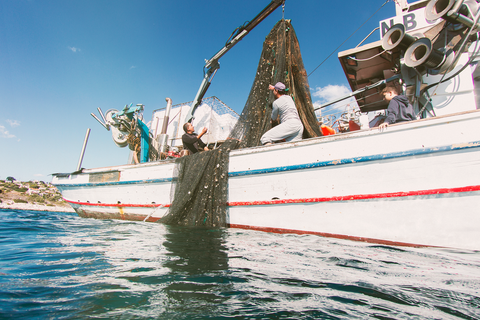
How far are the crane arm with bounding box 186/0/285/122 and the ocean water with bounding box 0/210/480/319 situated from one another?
6.46 m

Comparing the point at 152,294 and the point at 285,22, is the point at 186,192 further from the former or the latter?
the point at 285,22

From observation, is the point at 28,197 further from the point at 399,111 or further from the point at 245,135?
the point at 399,111

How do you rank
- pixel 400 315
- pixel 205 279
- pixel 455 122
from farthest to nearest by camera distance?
pixel 455 122 → pixel 205 279 → pixel 400 315

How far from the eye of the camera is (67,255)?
2.00m

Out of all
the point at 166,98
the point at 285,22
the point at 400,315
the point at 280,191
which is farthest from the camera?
the point at 166,98

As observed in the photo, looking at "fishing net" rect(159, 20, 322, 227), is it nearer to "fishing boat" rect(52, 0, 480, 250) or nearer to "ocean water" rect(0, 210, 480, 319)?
"fishing boat" rect(52, 0, 480, 250)

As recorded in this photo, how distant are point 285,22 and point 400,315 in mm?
5322

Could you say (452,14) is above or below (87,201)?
above

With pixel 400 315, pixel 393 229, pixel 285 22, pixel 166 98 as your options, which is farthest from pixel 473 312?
pixel 166 98

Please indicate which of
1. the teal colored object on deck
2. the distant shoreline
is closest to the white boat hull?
the teal colored object on deck

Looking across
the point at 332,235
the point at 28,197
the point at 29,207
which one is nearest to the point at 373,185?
the point at 332,235

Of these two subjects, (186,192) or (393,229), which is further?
(186,192)

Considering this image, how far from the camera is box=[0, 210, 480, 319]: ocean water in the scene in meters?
1.03

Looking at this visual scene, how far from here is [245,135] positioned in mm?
4328
